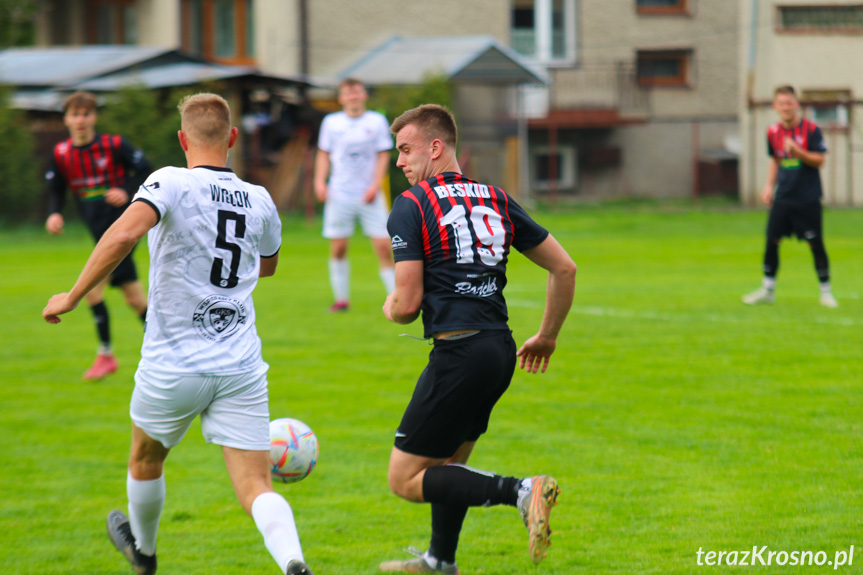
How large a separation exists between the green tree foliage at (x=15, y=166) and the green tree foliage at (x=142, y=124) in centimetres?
180

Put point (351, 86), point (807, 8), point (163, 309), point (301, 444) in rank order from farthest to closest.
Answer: point (807, 8)
point (351, 86)
point (301, 444)
point (163, 309)

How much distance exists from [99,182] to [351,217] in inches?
152

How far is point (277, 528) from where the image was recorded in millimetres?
3799

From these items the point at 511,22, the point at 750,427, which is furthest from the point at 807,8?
the point at 750,427

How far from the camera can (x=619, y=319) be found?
1109 centimetres

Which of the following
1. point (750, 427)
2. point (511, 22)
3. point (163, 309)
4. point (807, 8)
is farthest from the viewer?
point (511, 22)

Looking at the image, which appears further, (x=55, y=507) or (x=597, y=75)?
(x=597, y=75)

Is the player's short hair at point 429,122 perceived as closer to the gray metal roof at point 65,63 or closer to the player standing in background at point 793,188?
the player standing in background at point 793,188

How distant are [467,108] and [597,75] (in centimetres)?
467

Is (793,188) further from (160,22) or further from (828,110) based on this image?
(160,22)

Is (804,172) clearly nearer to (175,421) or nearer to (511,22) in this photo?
(175,421)

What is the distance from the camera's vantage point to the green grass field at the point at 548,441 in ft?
15.5

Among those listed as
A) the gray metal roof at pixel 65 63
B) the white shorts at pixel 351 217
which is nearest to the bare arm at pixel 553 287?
the white shorts at pixel 351 217

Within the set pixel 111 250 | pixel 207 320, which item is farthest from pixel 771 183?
pixel 111 250
